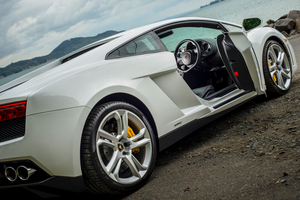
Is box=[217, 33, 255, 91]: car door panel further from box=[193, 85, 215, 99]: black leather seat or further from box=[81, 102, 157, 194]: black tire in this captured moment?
box=[81, 102, 157, 194]: black tire

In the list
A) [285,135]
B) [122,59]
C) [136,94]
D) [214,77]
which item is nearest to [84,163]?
[136,94]

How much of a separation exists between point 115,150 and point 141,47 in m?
1.13

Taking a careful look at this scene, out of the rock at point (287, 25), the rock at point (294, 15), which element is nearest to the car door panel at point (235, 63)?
the rock at point (287, 25)

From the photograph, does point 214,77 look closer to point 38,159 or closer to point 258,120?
point 258,120

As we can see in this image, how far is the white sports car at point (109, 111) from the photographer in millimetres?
1901

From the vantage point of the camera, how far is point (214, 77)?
4270mm

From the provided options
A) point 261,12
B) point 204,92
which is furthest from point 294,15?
point 261,12

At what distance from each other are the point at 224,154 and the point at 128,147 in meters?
1.01

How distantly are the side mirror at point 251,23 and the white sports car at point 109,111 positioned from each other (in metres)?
0.30

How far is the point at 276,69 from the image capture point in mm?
4004

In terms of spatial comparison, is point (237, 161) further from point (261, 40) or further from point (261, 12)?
point (261, 12)

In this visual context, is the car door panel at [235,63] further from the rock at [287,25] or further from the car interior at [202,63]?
the rock at [287,25]

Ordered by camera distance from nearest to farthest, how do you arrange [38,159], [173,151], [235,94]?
[38,159] < [173,151] < [235,94]

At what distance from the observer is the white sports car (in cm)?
190
